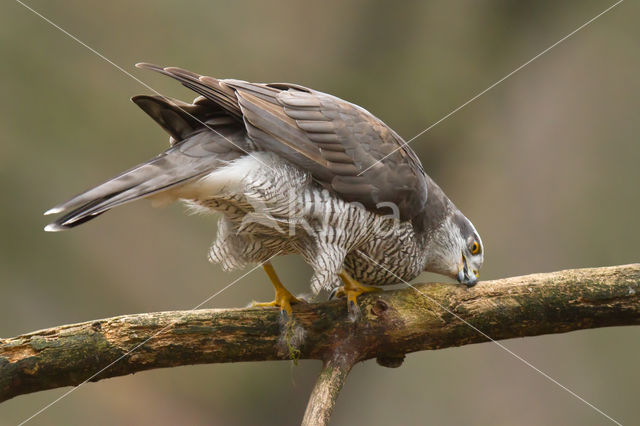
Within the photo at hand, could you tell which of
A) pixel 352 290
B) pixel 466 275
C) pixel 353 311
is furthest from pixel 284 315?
pixel 466 275

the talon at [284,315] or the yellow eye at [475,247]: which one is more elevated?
the yellow eye at [475,247]

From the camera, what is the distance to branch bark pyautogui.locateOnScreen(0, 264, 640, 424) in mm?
2207

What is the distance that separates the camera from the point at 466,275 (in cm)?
285

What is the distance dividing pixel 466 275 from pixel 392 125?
2.54 m

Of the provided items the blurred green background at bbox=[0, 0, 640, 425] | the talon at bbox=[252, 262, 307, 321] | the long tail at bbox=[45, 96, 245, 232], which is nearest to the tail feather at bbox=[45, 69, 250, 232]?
the long tail at bbox=[45, 96, 245, 232]

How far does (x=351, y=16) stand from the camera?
495 cm

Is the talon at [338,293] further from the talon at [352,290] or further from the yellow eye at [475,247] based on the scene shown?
the yellow eye at [475,247]

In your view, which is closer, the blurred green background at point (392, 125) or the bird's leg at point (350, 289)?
the bird's leg at point (350, 289)

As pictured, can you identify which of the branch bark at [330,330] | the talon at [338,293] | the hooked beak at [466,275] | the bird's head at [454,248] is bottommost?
the branch bark at [330,330]

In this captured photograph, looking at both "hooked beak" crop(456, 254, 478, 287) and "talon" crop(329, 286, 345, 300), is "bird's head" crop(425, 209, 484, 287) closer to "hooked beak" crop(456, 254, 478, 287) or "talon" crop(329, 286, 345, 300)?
"hooked beak" crop(456, 254, 478, 287)

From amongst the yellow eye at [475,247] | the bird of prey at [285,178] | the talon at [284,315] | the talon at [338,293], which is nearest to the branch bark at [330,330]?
the talon at [284,315]

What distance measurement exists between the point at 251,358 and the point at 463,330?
92cm

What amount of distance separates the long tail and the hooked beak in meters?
1.23

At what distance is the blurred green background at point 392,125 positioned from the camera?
4.34 metres
